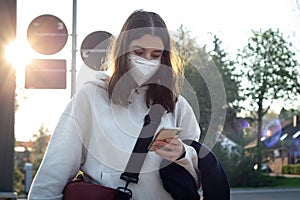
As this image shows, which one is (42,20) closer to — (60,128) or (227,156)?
(60,128)

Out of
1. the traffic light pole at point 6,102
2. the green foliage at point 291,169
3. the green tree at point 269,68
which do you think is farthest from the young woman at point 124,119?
the green foliage at point 291,169

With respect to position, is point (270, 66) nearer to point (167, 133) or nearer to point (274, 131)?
Answer: point (274, 131)

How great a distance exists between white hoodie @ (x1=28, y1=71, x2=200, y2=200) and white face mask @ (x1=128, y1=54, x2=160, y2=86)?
0.06m

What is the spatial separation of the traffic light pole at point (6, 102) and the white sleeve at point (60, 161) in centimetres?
286

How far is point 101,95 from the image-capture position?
2531 mm

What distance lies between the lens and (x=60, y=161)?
7.87ft

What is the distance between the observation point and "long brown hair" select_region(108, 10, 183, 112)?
8.25 ft

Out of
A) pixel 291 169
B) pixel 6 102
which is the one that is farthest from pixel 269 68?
pixel 6 102

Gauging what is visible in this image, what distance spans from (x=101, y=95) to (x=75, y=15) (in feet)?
12.6

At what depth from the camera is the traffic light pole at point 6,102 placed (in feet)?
17.1

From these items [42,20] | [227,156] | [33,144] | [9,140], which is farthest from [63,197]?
[33,144]

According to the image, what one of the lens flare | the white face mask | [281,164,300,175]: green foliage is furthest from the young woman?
[281,164,300,175]: green foliage

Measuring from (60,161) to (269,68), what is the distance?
1388 inches

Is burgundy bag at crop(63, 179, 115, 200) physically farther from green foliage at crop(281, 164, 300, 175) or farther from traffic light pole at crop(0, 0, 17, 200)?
green foliage at crop(281, 164, 300, 175)
